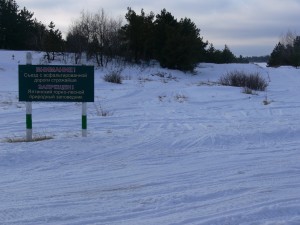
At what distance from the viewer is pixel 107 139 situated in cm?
1088

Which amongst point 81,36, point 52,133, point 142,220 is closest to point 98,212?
point 142,220

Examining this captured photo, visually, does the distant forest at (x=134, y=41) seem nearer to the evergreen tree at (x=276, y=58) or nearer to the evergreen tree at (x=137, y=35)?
the evergreen tree at (x=137, y=35)

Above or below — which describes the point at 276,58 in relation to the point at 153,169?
above

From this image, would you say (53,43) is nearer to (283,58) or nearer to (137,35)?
(137,35)

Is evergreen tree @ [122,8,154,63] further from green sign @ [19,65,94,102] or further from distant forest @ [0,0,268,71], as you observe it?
green sign @ [19,65,94,102]

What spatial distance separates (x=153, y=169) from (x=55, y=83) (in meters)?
3.74

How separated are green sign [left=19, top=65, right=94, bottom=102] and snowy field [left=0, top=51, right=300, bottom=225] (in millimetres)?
1008

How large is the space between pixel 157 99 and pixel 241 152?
13.0 m

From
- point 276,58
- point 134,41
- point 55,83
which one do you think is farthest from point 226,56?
point 55,83

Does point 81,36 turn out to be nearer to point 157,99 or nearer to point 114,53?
point 114,53

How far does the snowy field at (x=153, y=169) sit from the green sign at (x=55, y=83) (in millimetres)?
1008

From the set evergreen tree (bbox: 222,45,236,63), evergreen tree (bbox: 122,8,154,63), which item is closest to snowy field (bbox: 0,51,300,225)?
evergreen tree (bbox: 122,8,154,63)

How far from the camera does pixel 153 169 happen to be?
26.9 feet

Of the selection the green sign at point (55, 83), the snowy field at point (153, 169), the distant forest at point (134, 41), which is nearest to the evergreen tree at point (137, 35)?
the distant forest at point (134, 41)
